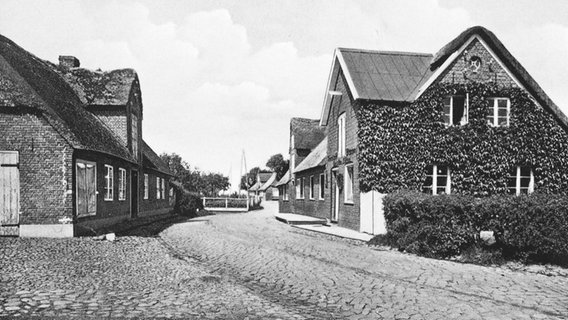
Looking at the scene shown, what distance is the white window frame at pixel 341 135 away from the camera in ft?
66.0

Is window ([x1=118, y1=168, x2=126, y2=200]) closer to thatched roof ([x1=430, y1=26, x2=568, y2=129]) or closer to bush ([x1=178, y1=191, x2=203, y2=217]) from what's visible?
bush ([x1=178, y1=191, x2=203, y2=217])

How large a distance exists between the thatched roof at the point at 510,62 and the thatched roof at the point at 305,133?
16518mm

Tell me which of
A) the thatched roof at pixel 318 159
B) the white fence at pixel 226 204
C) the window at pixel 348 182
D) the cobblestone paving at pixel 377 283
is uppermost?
the thatched roof at pixel 318 159

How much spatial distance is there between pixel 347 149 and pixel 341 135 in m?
1.67

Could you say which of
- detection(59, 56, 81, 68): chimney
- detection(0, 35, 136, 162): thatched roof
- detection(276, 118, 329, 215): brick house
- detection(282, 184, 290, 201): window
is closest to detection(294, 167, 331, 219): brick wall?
detection(276, 118, 329, 215): brick house

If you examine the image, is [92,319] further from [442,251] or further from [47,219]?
[47,219]

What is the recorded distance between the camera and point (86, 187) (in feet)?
51.8

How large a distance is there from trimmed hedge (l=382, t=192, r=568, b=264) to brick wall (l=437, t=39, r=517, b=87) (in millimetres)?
6629

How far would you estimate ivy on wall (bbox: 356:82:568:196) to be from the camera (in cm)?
Result: 1672

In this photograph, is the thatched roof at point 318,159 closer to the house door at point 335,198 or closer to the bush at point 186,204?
the house door at point 335,198

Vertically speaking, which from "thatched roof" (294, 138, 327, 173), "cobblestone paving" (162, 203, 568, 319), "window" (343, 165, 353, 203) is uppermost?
"thatched roof" (294, 138, 327, 173)

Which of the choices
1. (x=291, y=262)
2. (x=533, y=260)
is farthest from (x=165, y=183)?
(x=533, y=260)

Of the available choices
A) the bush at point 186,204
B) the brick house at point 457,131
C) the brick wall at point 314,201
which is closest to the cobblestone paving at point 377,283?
the brick house at point 457,131

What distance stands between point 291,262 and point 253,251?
2174 millimetres
